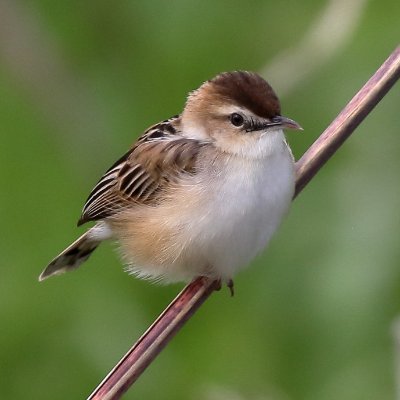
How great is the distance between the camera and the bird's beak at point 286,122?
3.77 m

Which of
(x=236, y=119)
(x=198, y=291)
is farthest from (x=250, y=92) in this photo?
(x=198, y=291)

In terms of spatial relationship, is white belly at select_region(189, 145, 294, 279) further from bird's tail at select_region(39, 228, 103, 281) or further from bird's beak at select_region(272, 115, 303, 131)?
bird's tail at select_region(39, 228, 103, 281)

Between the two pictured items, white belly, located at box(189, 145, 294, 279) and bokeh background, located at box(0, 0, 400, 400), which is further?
white belly, located at box(189, 145, 294, 279)

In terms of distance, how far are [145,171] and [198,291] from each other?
81 centimetres

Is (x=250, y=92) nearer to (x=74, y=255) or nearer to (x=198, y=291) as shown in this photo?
(x=198, y=291)

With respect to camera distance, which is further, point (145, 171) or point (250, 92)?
point (145, 171)

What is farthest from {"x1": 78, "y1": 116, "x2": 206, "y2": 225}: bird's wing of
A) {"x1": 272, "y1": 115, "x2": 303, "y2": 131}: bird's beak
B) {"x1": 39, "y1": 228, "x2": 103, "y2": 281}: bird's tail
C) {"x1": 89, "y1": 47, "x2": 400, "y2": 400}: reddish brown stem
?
{"x1": 89, "y1": 47, "x2": 400, "y2": 400}: reddish brown stem

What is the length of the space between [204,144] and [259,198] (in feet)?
A: 1.21

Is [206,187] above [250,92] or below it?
below

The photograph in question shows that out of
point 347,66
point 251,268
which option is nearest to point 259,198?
point 251,268

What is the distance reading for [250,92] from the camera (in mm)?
3918

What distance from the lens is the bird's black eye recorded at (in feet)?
13.1

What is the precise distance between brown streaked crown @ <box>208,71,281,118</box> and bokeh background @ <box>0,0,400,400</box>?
0.47 feet

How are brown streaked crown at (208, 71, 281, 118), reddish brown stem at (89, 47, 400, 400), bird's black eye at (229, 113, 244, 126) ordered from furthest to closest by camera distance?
bird's black eye at (229, 113, 244, 126), brown streaked crown at (208, 71, 281, 118), reddish brown stem at (89, 47, 400, 400)
